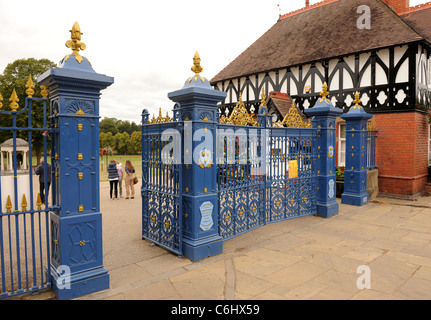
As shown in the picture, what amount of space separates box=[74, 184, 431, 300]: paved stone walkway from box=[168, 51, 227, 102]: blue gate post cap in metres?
2.63

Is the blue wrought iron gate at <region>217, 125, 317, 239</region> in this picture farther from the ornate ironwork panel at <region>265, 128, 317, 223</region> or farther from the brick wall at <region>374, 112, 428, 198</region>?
the brick wall at <region>374, 112, 428, 198</region>

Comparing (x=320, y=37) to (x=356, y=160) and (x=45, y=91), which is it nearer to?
(x=356, y=160)

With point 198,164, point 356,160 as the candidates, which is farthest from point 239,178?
point 356,160

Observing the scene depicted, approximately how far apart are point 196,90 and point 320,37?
1201cm

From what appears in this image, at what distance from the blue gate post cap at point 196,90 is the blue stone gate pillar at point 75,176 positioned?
1292mm

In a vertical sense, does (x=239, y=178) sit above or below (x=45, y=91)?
below

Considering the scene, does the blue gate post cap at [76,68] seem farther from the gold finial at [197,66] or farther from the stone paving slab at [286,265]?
the stone paving slab at [286,265]

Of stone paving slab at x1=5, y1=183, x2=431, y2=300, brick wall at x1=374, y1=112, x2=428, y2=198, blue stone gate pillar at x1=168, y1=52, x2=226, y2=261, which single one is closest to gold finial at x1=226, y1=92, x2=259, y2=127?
blue stone gate pillar at x1=168, y1=52, x2=226, y2=261

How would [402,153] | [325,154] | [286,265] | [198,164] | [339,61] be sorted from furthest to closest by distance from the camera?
1. [339,61]
2. [402,153]
3. [325,154]
4. [198,164]
5. [286,265]

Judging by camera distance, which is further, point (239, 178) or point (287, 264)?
point (239, 178)

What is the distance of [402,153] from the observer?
35.3 ft

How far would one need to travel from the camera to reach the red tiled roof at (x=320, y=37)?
1177cm

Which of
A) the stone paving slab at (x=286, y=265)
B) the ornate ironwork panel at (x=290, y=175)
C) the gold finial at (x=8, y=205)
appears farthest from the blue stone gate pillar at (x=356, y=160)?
the gold finial at (x=8, y=205)

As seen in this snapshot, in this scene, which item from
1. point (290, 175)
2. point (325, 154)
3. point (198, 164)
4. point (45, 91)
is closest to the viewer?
point (45, 91)
